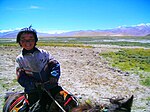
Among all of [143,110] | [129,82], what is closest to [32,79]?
[143,110]

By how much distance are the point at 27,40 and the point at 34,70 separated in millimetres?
483

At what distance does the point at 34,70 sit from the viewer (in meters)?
4.02

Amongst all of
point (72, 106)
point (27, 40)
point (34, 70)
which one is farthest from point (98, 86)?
point (72, 106)

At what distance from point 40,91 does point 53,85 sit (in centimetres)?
22

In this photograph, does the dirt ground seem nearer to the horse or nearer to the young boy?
the horse

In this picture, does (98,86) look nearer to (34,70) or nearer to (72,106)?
(34,70)

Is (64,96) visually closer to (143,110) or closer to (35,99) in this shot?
(35,99)

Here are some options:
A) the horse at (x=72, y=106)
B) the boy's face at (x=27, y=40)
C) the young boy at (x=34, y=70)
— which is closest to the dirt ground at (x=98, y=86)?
the horse at (x=72, y=106)

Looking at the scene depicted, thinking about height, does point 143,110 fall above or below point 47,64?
below

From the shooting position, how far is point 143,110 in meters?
8.95

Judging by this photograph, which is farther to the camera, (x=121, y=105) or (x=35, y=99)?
(x=35, y=99)

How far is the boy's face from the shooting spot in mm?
3996

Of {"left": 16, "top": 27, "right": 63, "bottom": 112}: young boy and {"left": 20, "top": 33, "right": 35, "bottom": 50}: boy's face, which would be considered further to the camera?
{"left": 20, "top": 33, "right": 35, "bottom": 50}: boy's face

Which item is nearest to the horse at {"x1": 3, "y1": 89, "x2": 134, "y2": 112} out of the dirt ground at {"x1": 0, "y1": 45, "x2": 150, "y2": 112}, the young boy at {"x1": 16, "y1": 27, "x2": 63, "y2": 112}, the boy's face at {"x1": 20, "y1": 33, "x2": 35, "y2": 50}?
the young boy at {"x1": 16, "y1": 27, "x2": 63, "y2": 112}
